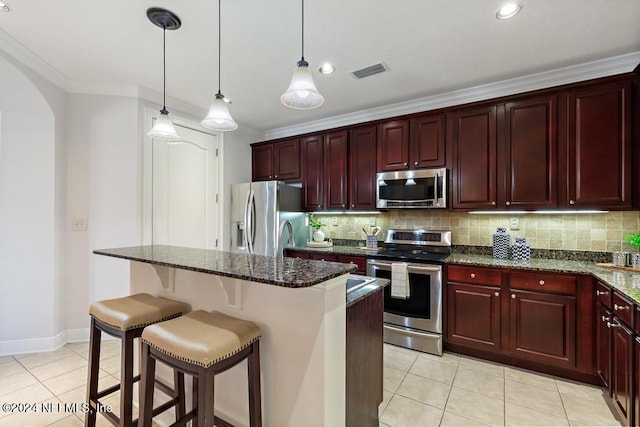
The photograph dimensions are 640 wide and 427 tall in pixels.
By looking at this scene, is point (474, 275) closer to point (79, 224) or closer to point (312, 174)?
point (312, 174)

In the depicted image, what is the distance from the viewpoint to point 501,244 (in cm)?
282

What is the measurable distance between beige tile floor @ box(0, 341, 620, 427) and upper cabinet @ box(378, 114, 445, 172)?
1961 millimetres

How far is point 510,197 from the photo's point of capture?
2721mm

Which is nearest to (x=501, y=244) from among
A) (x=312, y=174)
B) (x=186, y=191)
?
(x=312, y=174)

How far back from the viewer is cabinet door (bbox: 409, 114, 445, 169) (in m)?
3.06

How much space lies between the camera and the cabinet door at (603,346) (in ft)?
6.48

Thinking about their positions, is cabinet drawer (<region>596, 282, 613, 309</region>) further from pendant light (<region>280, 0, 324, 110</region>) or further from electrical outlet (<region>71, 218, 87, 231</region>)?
electrical outlet (<region>71, 218, 87, 231</region>)

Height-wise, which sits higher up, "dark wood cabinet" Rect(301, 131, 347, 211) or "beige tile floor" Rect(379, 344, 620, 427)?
"dark wood cabinet" Rect(301, 131, 347, 211)

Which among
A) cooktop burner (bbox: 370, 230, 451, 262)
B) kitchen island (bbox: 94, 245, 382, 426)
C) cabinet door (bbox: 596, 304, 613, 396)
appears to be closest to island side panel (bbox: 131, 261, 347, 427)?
kitchen island (bbox: 94, 245, 382, 426)

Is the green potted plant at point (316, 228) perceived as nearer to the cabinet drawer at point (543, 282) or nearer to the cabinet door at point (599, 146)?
the cabinet drawer at point (543, 282)

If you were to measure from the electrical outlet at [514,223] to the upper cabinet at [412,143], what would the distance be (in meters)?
0.89

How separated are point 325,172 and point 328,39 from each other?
1.80 metres

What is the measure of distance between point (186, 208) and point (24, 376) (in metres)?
1.98

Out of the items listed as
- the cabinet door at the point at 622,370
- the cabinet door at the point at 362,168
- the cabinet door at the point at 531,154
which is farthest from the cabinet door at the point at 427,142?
the cabinet door at the point at 622,370
